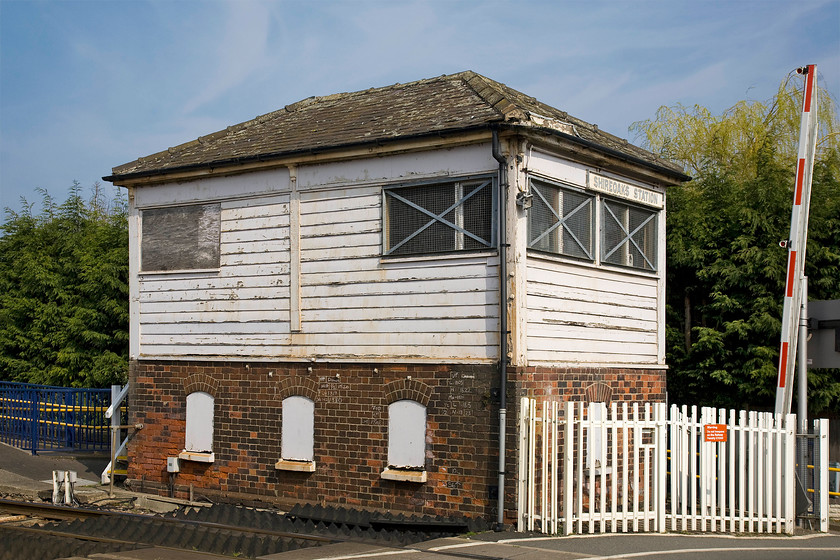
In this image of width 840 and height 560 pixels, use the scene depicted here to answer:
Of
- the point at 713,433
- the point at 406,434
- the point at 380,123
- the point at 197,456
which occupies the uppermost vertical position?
the point at 380,123

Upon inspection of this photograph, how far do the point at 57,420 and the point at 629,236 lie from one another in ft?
45.3

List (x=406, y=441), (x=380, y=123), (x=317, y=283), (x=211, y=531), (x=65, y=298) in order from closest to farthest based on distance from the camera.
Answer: (x=211, y=531), (x=406, y=441), (x=317, y=283), (x=380, y=123), (x=65, y=298)

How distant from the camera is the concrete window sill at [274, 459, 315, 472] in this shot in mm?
14227

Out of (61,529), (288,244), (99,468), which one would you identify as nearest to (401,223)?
(288,244)

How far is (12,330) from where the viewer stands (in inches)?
1093

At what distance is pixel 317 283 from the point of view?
1449cm

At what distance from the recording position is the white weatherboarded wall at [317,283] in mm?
13125

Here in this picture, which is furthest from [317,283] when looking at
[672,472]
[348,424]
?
[672,472]

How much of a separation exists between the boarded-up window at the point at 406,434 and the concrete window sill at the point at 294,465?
145cm

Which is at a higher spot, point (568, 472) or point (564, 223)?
point (564, 223)

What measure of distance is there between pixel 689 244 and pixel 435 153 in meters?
7.93

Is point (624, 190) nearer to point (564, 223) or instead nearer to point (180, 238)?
point (564, 223)

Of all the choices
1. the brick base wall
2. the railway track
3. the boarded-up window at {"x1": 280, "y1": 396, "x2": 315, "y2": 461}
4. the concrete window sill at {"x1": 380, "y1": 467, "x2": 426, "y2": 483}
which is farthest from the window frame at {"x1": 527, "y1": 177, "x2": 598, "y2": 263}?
the boarded-up window at {"x1": 280, "y1": 396, "x2": 315, "y2": 461}

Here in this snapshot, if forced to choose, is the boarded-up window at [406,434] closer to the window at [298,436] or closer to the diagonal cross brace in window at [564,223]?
the window at [298,436]
